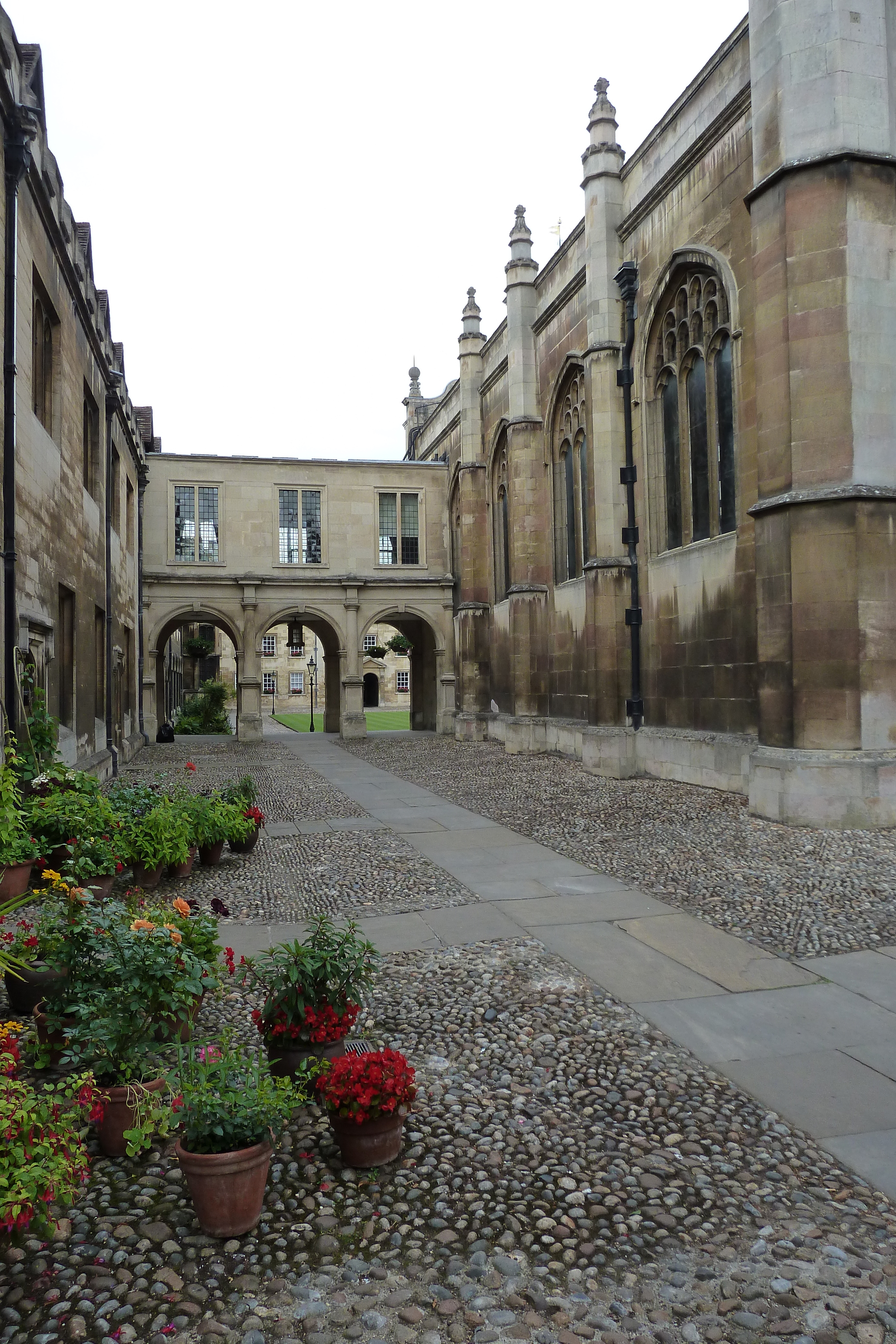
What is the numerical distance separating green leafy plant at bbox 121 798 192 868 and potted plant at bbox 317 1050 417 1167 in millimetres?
4336

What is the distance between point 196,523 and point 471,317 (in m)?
9.92

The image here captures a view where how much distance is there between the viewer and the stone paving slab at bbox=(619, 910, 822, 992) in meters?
5.22

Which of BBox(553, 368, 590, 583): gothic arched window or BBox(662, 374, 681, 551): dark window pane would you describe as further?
BBox(553, 368, 590, 583): gothic arched window

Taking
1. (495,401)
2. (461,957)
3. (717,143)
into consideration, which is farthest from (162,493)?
(461,957)

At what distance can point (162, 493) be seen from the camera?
25484mm

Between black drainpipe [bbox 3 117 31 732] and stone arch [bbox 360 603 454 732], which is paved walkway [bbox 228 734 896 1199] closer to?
black drainpipe [bbox 3 117 31 732]

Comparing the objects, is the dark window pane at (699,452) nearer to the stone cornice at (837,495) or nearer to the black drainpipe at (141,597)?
the stone cornice at (837,495)

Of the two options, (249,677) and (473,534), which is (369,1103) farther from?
(249,677)

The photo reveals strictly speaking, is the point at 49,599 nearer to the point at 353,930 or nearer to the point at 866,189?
the point at 353,930

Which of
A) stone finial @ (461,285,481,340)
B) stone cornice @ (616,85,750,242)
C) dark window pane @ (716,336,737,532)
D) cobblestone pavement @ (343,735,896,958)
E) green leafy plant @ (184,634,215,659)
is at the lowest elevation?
cobblestone pavement @ (343,735,896,958)

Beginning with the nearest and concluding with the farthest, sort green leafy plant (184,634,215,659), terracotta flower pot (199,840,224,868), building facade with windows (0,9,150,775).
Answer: terracotta flower pot (199,840,224,868), building facade with windows (0,9,150,775), green leafy plant (184,634,215,659)

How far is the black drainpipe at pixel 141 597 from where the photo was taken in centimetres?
2411

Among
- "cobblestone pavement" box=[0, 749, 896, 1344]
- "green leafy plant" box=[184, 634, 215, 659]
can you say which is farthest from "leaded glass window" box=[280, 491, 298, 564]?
"cobblestone pavement" box=[0, 749, 896, 1344]

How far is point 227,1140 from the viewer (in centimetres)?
296
